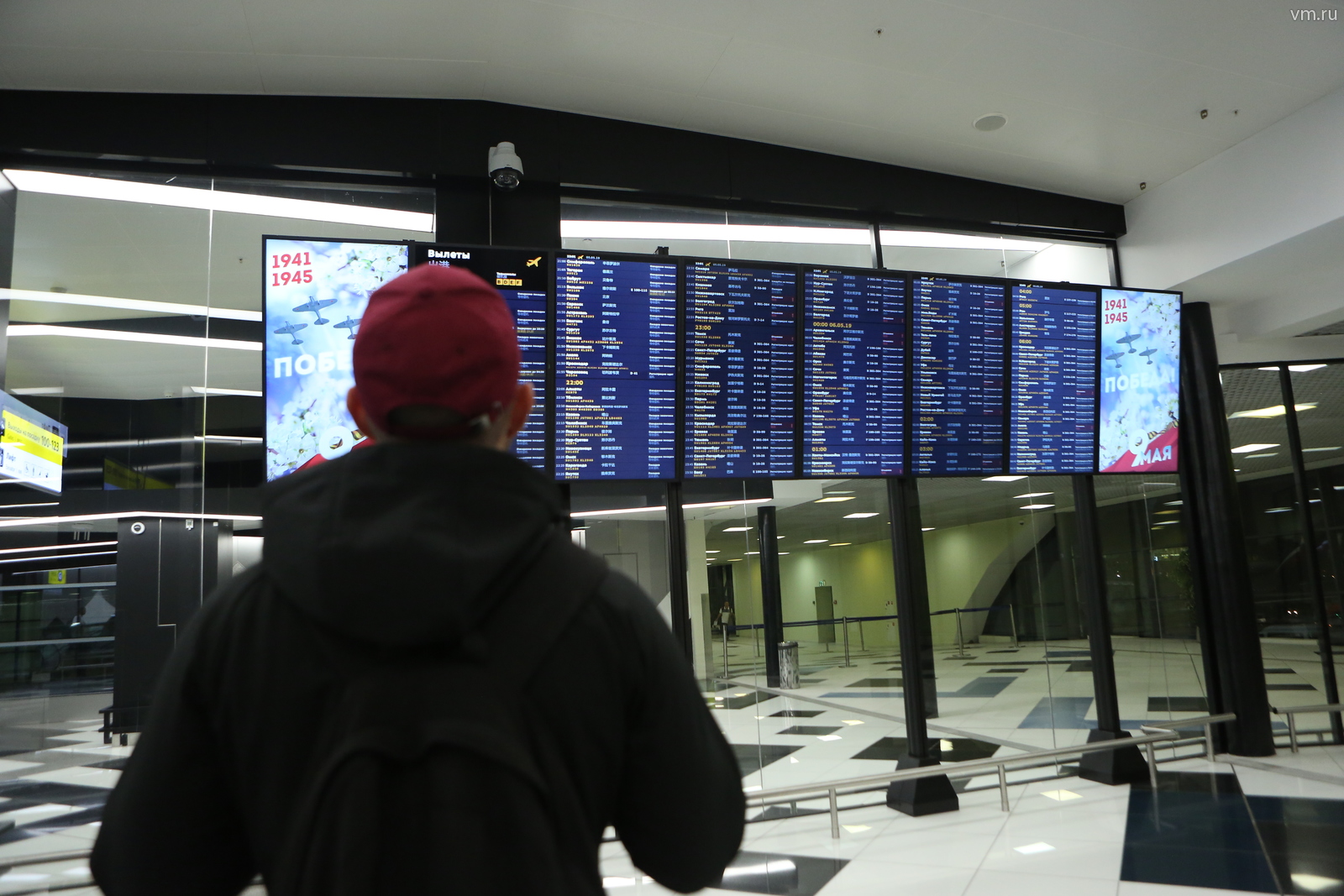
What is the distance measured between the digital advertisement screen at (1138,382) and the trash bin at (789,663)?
2.04 metres

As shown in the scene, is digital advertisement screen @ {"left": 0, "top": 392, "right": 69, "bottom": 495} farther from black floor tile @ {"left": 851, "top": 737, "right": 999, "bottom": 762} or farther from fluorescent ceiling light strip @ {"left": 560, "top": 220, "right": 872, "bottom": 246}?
black floor tile @ {"left": 851, "top": 737, "right": 999, "bottom": 762}

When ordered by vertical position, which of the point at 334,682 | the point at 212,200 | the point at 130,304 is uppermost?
the point at 212,200

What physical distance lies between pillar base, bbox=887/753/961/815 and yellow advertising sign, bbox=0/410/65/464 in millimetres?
4289

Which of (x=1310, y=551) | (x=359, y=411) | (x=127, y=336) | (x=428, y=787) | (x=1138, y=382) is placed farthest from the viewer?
(x=1310, y=551)

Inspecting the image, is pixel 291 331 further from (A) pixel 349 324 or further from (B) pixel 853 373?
(B) pixel 853 373

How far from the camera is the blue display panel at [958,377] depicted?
4.41 meters

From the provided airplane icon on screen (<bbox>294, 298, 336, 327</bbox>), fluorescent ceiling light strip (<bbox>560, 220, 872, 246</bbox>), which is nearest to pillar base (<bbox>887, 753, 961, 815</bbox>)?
fluorescent ceiling light strip (<bbox>560, 220, 872, 246</bbox>)

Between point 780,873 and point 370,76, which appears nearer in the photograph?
point 780,873

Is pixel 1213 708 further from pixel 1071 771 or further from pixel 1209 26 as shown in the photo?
pixel 1209 26

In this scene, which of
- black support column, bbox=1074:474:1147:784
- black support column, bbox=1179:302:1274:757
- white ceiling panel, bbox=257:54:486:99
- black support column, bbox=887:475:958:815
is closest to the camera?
white ceiling panel, bbox=257:54:486:99

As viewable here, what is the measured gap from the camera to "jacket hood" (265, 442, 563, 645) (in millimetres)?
700

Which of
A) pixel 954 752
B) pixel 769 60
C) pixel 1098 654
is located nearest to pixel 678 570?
pixel 954 752

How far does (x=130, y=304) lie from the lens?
3.89 metres

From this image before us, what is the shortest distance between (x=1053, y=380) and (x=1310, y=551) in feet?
10.2
